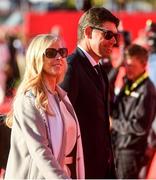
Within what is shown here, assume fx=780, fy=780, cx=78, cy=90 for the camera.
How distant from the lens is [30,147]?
14.2ft

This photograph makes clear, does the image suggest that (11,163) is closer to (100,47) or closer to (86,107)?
(86,107)

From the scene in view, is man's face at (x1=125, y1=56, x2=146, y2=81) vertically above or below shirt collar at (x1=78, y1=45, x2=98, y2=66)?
below

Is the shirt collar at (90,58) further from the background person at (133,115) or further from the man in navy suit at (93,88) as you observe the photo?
the background person at (133,115)

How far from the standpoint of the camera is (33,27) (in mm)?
16656

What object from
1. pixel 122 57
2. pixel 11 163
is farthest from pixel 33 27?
pixel 11 163

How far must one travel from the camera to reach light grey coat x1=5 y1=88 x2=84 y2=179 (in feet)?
14.1

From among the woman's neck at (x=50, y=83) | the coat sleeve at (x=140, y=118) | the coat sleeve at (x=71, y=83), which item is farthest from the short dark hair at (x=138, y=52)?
the woman's neck at (x=50, y=83)

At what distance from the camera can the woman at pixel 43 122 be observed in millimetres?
4328

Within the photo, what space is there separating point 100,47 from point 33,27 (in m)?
11.4

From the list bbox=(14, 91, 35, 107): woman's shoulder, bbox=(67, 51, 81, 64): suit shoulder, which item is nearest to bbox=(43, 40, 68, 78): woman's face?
bbox=(14, 91, 35, 107): woman's shoulder

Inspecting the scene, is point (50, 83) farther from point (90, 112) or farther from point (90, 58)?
point (90, 58)

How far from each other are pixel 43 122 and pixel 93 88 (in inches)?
36.9

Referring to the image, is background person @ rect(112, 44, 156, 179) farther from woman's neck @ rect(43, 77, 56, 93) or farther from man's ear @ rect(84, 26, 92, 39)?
woman's neck @ rect(43, 77, 56, 93)

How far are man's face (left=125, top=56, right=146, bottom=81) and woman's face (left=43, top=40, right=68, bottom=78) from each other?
3.01m
